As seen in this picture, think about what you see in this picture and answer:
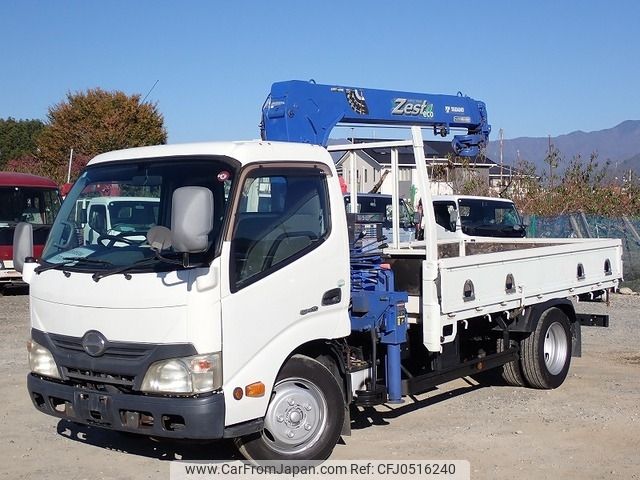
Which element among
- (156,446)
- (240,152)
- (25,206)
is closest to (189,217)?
(240,152)

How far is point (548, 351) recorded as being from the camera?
938 centimetres

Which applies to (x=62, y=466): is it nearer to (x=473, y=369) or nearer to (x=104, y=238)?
(x=104, y=238)

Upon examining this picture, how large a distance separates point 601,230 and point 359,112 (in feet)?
46.2

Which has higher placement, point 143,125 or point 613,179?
point 143,125

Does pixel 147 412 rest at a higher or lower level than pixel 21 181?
lower

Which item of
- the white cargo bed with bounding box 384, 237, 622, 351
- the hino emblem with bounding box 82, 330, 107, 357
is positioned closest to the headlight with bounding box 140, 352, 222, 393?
the hino emblem with bounding box 82, 330, 107, 357

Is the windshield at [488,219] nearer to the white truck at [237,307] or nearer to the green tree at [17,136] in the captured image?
the white truck at [237,307]

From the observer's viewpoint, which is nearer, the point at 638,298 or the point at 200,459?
the point at 200,459

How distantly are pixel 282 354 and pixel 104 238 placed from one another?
4.98ft

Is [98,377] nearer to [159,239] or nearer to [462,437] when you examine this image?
[159,239]

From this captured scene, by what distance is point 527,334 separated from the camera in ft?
29.0

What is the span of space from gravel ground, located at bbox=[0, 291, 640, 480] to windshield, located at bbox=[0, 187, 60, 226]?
911 cm

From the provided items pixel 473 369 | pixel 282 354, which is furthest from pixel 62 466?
pixel 473 369

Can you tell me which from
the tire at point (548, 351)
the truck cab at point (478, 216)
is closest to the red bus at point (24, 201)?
the truck cab at point (478, 216)
